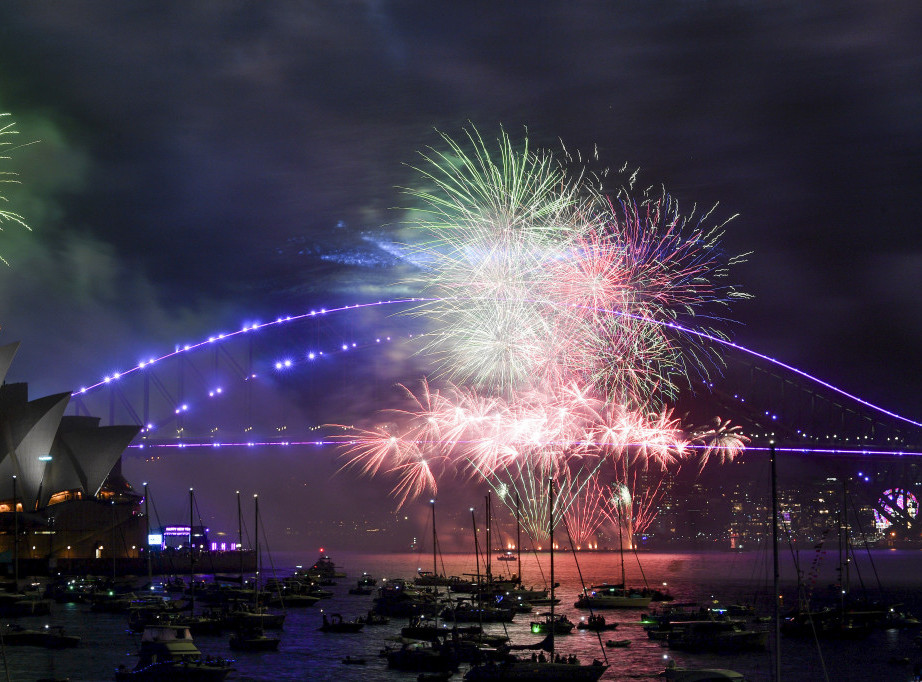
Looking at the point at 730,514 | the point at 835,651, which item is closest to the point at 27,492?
the point at 835,651

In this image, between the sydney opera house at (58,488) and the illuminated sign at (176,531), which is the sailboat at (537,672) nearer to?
A: the sydney opera house at (58,488)

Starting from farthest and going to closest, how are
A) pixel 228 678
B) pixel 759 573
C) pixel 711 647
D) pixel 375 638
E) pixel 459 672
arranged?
pixel 759 573 < pixel 375 638 < pixel 711 647 < pixel 459 672 < pixel 228 678

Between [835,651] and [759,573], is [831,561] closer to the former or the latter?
[759,573]

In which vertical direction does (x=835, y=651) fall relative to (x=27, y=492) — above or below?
below

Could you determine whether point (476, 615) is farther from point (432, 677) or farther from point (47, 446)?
point (47, 446)

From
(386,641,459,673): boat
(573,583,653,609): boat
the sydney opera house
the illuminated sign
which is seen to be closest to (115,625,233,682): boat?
(386,641,459,673): boat

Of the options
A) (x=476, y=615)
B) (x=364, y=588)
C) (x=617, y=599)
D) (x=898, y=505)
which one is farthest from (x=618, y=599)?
(x=898, y=505)

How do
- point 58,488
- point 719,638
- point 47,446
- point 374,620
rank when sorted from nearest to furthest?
point 719,638
point 374,620
point 47,446
point 58,488
